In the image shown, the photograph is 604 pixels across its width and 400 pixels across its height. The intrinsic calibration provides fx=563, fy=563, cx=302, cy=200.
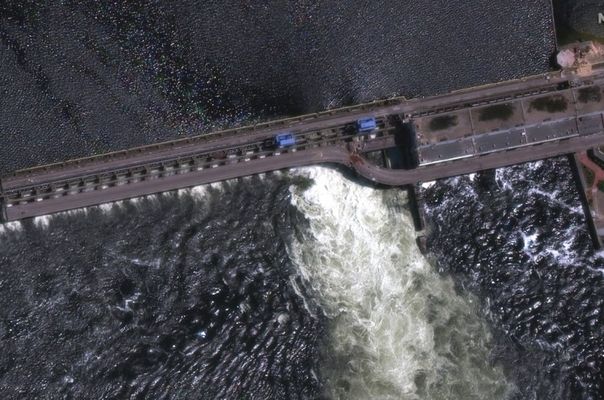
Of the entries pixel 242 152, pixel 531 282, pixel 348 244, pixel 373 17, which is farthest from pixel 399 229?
pixel 373 17

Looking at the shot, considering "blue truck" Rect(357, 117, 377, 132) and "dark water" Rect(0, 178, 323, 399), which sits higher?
"blue truck" Rect(357, 117, 377, 132)

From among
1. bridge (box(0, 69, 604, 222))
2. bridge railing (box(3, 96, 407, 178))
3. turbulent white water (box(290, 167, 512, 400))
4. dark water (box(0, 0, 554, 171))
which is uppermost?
dark water (box(0, 0, 554, 171))

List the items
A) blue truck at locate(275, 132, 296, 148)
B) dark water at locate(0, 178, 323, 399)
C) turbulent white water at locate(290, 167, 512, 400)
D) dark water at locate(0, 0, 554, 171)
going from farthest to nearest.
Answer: dark water at locate(0, 0, 554, 171) → blue truck at locate(275, 132, 296, 148) → turbulent white water at locate(290, 167, 512, 400) → dark water at locate(0, 178, 323, 399)

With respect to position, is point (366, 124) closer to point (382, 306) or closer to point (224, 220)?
point (224, 220)

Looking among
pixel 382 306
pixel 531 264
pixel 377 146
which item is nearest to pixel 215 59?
pixel 377 146

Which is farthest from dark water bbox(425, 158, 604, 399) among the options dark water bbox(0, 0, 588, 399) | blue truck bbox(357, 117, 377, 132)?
blue truck bbox(357, 117, 377, 132)

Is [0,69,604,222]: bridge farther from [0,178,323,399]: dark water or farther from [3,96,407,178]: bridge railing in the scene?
[0,178,323,399]: dark water

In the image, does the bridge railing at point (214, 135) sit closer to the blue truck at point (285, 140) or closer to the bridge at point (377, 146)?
the bridge at point (377, 146)
